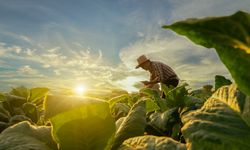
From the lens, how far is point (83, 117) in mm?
1290

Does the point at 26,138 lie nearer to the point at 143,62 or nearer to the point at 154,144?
the point at 154,144

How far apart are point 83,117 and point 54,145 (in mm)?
249

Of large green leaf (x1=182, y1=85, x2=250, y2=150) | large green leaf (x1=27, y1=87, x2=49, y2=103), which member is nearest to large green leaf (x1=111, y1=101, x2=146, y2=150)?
large green leaf (x1=182, y1=85, x2=250, y2=150)

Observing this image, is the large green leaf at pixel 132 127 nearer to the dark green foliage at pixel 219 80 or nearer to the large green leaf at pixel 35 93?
the dark green foliage at pixel 219 80

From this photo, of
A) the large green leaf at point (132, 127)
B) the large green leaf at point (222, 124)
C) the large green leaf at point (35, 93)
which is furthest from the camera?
the large green leaf at point (35, 93)

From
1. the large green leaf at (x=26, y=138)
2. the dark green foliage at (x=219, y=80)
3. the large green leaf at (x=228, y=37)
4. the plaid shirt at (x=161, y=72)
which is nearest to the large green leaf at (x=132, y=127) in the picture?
the large green leaf at (x=26, y=138)

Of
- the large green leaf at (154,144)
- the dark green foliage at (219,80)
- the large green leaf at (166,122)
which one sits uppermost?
the dark green foliage at (219,80)

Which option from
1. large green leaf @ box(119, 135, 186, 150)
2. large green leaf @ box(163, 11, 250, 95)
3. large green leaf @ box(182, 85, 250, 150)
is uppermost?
large green leaf @ box(163, 11, 250, 95)

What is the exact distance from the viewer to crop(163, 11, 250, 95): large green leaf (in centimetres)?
79

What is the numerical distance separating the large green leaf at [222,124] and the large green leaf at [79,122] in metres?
0.34

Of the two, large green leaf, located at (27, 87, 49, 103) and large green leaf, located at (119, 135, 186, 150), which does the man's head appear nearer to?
large green leaf, located at (27, 87, 49, 103)

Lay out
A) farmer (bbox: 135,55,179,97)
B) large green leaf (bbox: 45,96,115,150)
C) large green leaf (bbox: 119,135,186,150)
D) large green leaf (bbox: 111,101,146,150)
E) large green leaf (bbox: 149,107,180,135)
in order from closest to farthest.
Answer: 1. large green leaf (bbox: 119,135,186,150)
2. large green leaf (bbox: 45,96,115,150)
3. large green leaf (bbox: 111,101,146,150)
4. large green leaf (bbox: 149,107,180,135)
5. farmer (bbox: 135,55,179,97)

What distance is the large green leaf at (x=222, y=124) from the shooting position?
0.97 meters

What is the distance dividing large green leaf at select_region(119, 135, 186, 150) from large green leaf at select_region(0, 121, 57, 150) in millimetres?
340
